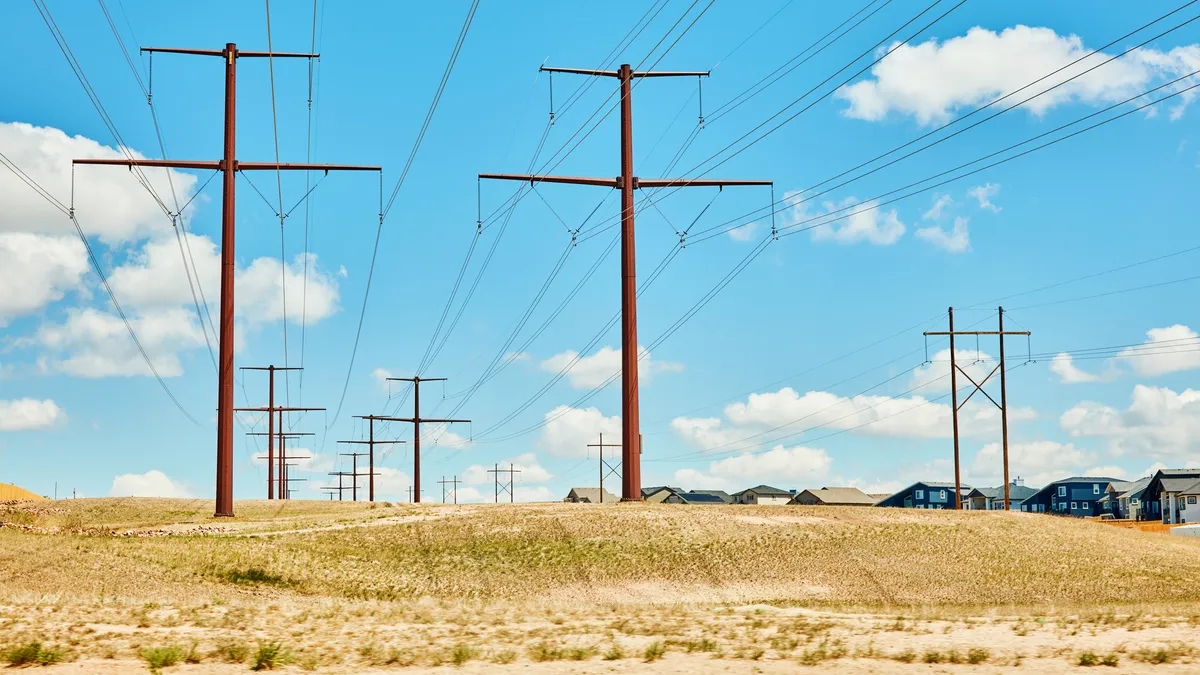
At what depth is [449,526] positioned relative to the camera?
47.6 metres

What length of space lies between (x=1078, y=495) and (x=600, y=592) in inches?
6377

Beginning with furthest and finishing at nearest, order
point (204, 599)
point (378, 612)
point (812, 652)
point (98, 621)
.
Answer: point (204, 599) < point (378, 612) < point (98, 621) < point (812, 652)

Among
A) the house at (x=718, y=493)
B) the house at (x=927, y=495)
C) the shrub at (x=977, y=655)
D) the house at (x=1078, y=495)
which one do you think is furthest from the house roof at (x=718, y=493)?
the shrub at (x=977, y=655)

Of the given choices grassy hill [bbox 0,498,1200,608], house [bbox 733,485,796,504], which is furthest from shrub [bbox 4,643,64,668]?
house [bbox 733,485,796,504]

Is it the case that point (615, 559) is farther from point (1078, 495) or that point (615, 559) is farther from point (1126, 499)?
point (1078, 495)

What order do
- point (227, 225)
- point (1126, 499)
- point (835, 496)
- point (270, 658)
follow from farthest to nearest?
point (835, 496)
point (1126, 499)
point (227, 225)
point (270, 658)

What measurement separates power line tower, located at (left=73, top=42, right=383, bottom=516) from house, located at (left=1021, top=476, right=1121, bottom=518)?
15542 cm

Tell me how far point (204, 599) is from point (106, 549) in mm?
8243

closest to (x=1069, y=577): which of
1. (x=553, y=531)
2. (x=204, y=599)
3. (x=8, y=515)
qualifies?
(x=553, y=531)

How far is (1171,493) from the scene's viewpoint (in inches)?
5207

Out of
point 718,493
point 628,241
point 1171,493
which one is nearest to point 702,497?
point 718,493

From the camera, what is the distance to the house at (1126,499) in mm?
155262

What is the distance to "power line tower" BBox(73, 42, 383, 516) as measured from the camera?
51781 millimetres

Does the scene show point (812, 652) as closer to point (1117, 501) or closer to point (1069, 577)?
point (1069, 577)
